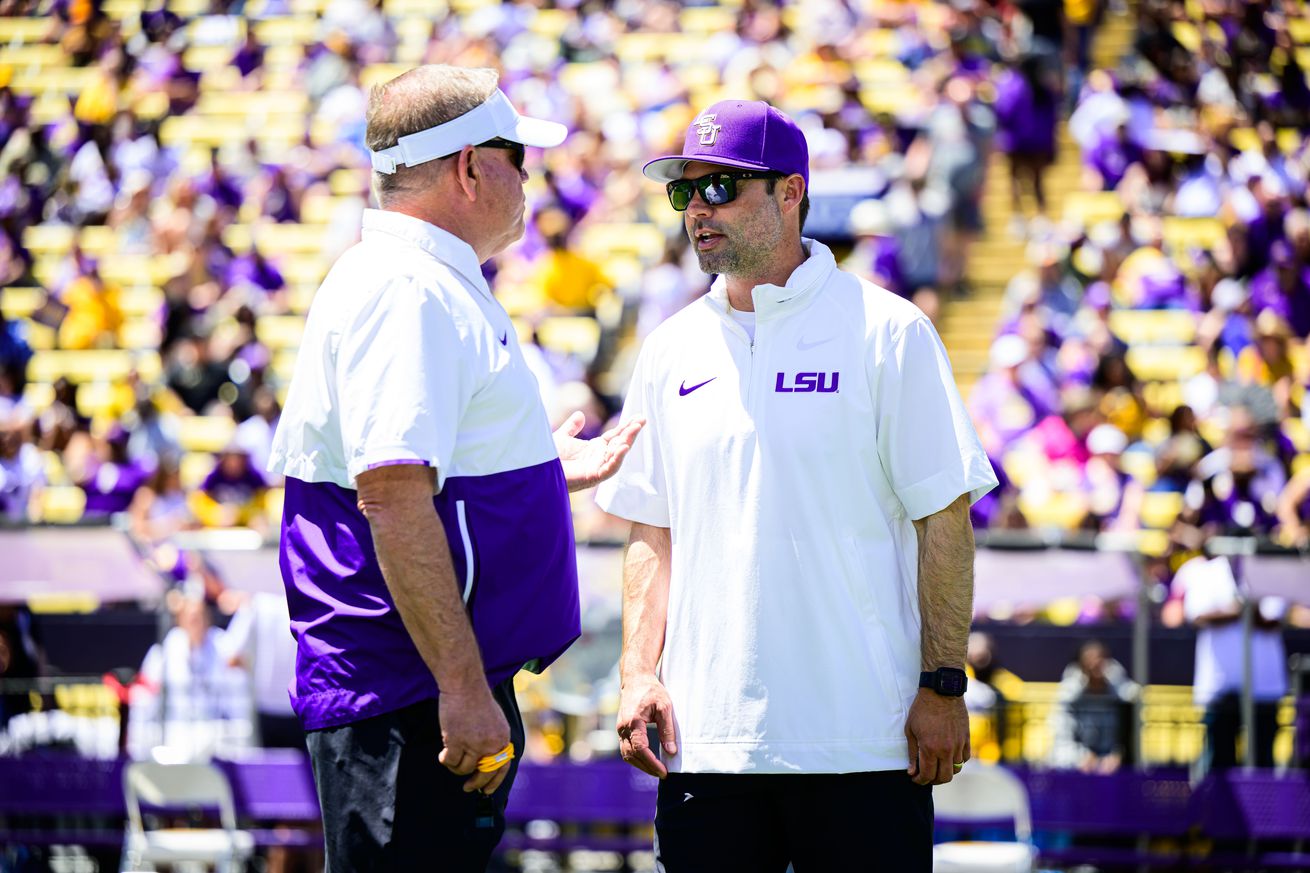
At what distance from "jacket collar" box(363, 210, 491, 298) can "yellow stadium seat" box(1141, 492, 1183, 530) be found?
730cm

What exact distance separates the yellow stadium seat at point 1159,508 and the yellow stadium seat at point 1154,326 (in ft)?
7.42

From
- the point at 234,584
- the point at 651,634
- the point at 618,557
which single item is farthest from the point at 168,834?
the point at 651,634

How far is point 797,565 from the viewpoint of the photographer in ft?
10.9

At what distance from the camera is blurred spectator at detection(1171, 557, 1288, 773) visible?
772 centimetres

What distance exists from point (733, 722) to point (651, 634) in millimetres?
273

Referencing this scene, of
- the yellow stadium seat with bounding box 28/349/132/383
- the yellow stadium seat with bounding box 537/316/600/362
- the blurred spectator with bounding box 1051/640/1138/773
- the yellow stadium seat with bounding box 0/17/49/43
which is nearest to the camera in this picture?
the blurred spectator with bounding box 1051/640/1138/773

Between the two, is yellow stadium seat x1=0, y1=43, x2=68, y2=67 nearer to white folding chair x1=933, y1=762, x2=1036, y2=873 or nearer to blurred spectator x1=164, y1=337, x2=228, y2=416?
blurred spectator x1=164, y1=337, x2=228, y2=416

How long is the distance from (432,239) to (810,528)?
2.75ft

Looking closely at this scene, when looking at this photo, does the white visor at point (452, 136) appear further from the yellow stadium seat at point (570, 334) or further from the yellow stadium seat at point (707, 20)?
the yellow stadium seat at point (707, 20)

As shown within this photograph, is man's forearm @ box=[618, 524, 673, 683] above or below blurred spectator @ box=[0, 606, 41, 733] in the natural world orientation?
above

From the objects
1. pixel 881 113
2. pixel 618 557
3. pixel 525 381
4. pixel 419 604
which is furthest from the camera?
pixel 881 113

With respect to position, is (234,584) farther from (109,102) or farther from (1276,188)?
(109,102)

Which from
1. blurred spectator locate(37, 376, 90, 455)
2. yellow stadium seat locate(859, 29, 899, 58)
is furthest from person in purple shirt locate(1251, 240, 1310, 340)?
blurred spectator locate(37, 376, 90, 455)

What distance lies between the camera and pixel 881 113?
14.0 metres
